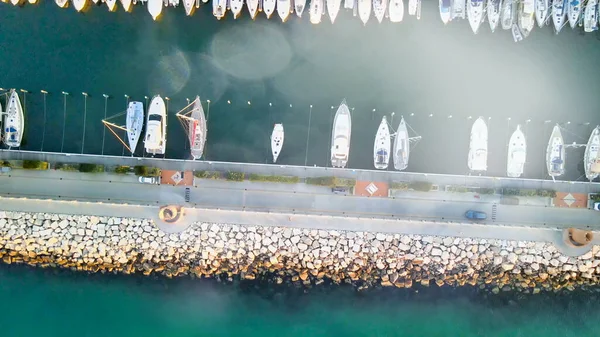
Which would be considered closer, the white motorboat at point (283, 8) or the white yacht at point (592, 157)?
the white yacht at point (592, 157)

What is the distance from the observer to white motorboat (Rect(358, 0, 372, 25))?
1107 inches

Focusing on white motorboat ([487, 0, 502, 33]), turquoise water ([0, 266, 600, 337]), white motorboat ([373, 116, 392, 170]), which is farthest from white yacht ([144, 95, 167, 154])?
white motorboat ([487, 0, 502, 33])

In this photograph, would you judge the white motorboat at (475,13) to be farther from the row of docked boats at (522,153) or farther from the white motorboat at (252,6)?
the white motorboat at (252,6)

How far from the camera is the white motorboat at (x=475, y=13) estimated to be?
27.7 meters

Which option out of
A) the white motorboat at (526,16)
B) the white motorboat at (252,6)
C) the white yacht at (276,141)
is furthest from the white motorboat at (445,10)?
the white yacht at (276,141)

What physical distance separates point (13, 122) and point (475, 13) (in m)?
33.3

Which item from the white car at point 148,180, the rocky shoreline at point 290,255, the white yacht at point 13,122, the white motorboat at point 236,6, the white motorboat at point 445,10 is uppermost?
the white motorboat at point 445,10

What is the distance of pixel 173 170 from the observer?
2745 cm

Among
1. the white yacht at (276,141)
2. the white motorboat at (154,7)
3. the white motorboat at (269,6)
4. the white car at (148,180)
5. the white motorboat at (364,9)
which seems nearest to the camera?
the white car at (148,180)

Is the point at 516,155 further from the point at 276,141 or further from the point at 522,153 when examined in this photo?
the point at 276,141

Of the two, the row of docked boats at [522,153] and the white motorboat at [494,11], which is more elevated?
the white motorboat at [494,11]

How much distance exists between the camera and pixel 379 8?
28219mm

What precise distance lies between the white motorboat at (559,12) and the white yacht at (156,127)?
28.0 metres

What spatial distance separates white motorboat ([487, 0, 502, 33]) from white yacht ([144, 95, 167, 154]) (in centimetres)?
2378
